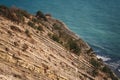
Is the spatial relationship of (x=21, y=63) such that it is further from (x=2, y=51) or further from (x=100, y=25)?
(x=100, y=25)

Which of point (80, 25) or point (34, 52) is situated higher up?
point (80, 25)

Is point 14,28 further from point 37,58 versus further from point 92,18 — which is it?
point 92,18

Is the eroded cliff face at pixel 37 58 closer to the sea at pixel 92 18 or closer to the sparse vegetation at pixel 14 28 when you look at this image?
the sparse vegetation at pixel 14 28

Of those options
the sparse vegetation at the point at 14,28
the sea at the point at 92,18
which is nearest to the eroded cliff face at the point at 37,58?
the sparse vegetation at the point at 14,28

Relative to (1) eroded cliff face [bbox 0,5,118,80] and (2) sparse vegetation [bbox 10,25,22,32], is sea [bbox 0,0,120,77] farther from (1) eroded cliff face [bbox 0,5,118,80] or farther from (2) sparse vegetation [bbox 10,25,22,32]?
(2) sparse vegetation [bbox 10,25,22,32]

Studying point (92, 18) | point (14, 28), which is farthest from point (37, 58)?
point (92, 18)

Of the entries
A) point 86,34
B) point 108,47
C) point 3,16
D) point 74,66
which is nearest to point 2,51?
point 3,16
